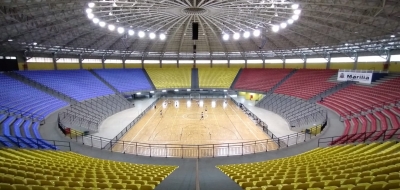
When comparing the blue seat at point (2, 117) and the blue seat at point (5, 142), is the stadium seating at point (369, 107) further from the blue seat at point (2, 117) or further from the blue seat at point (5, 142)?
the blue seat at point (2, 117)

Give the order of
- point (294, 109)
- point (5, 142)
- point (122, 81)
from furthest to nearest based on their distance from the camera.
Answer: point (122, 81), point (294, 109), point (5, 142)

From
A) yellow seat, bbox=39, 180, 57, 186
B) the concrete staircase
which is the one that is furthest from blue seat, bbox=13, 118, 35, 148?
the concrete staircase

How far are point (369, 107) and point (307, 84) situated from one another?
1656 cm

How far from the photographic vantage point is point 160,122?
2947cm

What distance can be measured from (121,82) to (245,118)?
93.4 feet

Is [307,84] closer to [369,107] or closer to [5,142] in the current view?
[369,107]

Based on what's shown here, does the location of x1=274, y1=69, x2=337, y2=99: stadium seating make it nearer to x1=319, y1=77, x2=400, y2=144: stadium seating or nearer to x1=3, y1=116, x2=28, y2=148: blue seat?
x1=319, y1=77, x2=400, y2=144: stadium seating

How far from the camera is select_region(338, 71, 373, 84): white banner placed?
26.2 metres

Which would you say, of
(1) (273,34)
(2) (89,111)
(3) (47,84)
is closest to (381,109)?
(1) (273,34)

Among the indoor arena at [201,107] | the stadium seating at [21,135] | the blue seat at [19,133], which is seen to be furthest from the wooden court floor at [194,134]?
the blue seat at [19,133]

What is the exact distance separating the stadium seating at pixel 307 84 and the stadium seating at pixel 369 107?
13.2ft

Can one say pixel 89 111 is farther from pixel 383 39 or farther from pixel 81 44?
pixel 383 39

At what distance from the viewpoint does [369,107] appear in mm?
21125

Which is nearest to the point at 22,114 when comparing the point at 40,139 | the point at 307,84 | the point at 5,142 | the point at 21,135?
the point at 21,135
